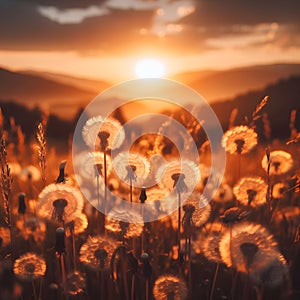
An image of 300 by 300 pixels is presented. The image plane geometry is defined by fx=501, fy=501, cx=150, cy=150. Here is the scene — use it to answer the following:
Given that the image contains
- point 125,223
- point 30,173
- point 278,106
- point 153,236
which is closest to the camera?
point 125,223

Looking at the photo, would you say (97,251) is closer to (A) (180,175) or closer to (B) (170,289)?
(B) (170,289)

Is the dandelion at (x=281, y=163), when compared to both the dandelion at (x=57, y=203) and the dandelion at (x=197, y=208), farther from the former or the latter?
the dandelion at (x=57, y=203)

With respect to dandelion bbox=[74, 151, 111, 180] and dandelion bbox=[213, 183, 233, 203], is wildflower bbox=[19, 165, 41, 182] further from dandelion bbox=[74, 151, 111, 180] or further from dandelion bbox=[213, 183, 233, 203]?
dandelion bbox=[213, 183, 233, 203]

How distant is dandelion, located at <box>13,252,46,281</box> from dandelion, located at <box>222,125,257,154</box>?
1.64 meters

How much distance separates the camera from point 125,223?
10.4 feet

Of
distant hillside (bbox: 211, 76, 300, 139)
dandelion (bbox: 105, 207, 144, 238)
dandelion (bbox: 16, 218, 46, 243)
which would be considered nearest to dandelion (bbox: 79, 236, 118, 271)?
dandelion (bbox: 105, 207, 144, 238)

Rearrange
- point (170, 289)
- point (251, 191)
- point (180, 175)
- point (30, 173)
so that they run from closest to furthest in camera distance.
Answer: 1. point (170, 289)
2. point (180, 175)
3. point (251, 191)
4. point (30, 173)

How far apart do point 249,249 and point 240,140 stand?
1.38 m

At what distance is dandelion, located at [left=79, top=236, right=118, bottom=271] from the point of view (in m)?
3.01

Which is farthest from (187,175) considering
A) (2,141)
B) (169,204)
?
(2,141)

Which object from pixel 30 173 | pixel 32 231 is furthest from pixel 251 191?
pixel 30 173

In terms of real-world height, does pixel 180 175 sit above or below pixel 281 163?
below

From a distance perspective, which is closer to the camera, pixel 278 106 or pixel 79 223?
pixel 79 223

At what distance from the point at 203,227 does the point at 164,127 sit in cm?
89
